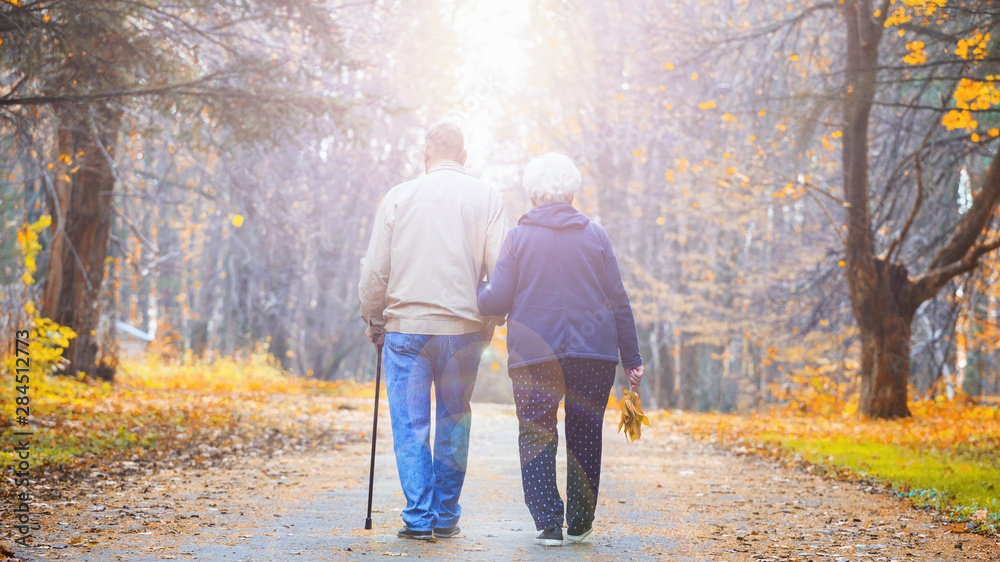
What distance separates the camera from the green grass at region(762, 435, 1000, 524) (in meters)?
5.80

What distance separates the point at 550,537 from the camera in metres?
4.47

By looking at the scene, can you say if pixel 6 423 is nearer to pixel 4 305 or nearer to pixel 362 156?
pixel 4 305

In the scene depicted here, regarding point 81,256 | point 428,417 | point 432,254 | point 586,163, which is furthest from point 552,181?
point 586,163

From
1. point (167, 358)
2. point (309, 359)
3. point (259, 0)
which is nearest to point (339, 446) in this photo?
point (259, 0)

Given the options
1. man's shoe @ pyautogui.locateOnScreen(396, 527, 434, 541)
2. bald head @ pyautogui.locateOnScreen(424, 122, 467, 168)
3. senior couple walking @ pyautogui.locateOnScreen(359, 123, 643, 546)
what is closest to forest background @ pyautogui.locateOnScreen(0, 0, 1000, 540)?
bald head @ pyautogui.locateOnScreen(424, 122, 467, 168)

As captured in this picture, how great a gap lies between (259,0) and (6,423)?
4416mm

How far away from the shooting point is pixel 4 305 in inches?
464

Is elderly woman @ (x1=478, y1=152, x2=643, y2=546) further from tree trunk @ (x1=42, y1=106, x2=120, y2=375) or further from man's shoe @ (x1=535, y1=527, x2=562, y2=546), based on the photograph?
tree trunk @ (x1=42, y1=106, x2=120, y2=375)

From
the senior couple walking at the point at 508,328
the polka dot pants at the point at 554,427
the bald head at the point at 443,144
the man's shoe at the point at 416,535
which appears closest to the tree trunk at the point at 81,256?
the bald head at the point at 443,144

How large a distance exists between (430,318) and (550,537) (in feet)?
3.94

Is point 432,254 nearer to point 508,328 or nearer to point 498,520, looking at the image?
point 508,328

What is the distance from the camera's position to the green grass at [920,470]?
580 cm

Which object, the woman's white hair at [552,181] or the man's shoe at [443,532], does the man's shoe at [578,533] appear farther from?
the woman's white hair at [552,181]

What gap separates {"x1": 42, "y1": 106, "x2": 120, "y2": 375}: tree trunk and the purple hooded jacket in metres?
9.30
